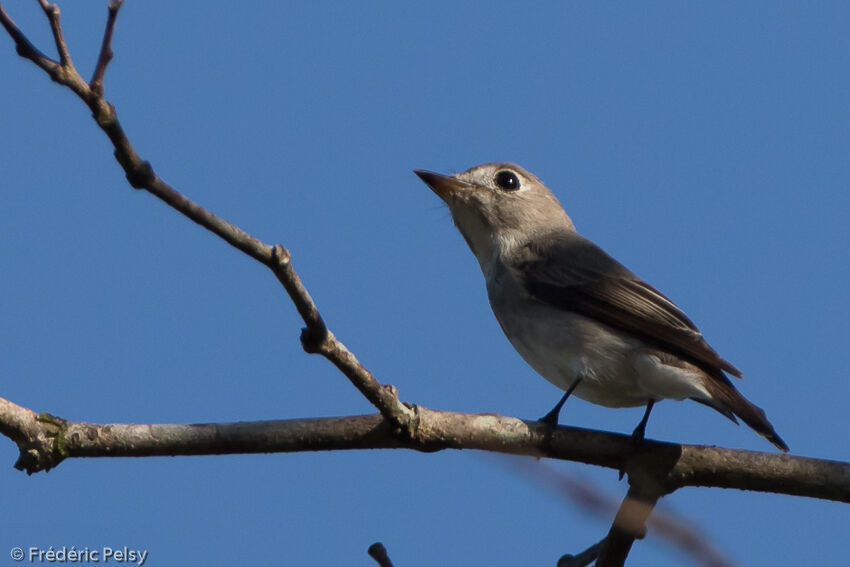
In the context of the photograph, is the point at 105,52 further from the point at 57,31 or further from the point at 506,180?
the point at 506,180

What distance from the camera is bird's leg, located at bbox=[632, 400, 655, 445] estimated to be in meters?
4.95

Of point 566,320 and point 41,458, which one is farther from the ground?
point 566,320

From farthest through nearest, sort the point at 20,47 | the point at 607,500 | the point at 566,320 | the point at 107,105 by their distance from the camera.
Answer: the point at 566,320
the point at 107,105
the point at 20,47
the point at 607,500

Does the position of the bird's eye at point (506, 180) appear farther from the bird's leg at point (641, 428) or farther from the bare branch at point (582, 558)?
the bare branch at point (582, 558)

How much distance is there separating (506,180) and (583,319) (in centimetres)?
227

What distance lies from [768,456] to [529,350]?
7.11 ft

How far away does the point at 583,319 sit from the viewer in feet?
20.8

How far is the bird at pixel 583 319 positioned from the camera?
583 cm

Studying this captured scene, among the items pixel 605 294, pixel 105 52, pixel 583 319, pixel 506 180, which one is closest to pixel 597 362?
pixel 583 319

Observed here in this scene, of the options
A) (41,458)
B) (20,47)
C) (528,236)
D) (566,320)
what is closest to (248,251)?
(20,47)

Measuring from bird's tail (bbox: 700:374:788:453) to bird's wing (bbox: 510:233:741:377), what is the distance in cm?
12

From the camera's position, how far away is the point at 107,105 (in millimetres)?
2809

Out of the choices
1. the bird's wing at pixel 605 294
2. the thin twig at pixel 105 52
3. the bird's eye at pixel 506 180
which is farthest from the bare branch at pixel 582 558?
the bird's eye at pixel 506 180

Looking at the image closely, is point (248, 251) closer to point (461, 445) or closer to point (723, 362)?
point (461, 445)
